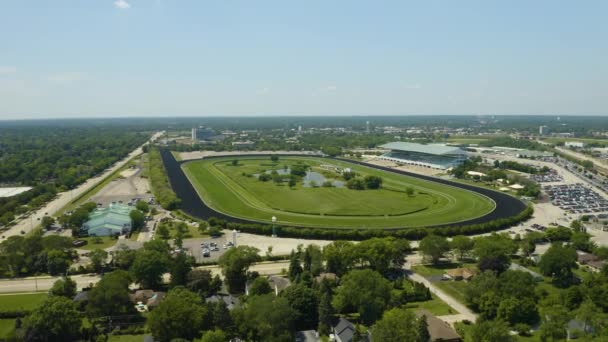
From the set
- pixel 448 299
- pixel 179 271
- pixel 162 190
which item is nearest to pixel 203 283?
pixel 179 271

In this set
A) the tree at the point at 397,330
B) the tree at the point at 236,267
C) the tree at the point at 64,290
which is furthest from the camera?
the tree at the point at 236,267

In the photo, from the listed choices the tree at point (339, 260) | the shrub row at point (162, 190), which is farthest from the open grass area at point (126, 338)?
the shrub row at point (162, 190)

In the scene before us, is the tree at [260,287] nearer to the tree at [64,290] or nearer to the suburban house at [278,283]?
the suburban house at [278,283]

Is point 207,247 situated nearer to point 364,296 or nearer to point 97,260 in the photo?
point 97,260

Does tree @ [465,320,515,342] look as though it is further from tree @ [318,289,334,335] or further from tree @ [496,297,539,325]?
tree @ [318,289,334,335]

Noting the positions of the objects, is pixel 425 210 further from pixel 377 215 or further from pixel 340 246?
pixel 340 246

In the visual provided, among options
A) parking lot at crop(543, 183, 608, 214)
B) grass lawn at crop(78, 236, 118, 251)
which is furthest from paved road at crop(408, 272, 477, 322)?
parking lot at crop(543, 183, 608, 214)
